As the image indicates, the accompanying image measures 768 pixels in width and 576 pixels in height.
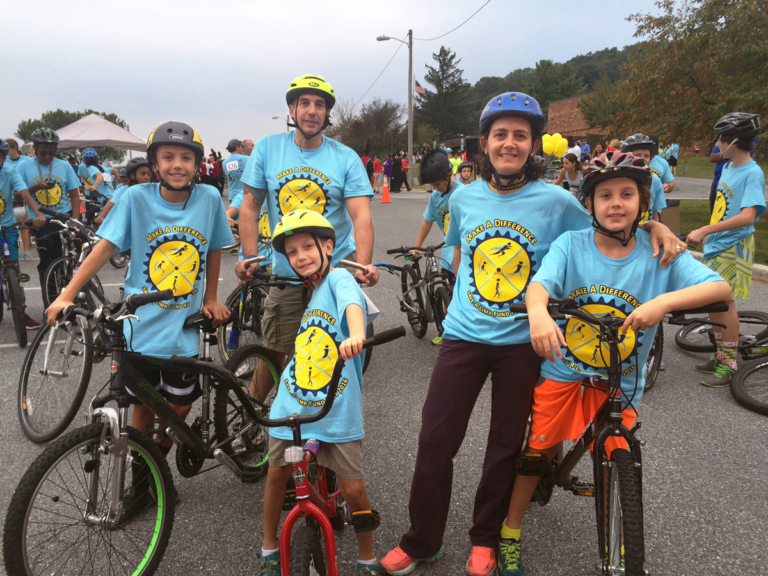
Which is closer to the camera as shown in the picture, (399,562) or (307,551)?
(307,551)

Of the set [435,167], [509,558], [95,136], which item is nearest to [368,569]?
[509,558]

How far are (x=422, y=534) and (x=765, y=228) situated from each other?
1403cm

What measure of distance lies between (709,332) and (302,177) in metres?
4.42

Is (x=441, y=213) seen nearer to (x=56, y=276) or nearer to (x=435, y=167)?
(x=435, y=167)

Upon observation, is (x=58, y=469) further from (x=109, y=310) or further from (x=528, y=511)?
(x=528, y=511)

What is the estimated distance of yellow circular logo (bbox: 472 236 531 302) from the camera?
2.60 meters


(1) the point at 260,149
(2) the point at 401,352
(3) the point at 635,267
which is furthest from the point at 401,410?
(3) the point at 635,267

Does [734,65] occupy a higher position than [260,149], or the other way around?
[734,65]

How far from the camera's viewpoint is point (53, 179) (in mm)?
7453

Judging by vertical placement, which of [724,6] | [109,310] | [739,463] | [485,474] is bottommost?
[739,463]

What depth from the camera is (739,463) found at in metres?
3.68

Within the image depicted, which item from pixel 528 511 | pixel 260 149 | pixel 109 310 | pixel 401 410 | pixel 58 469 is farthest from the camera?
pixel 401 410

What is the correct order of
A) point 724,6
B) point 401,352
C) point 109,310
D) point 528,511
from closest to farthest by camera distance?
point 109,310
point 528,511
point 401,352
point 724,6

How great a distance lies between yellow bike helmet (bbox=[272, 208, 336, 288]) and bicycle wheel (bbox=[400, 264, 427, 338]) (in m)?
3.90
